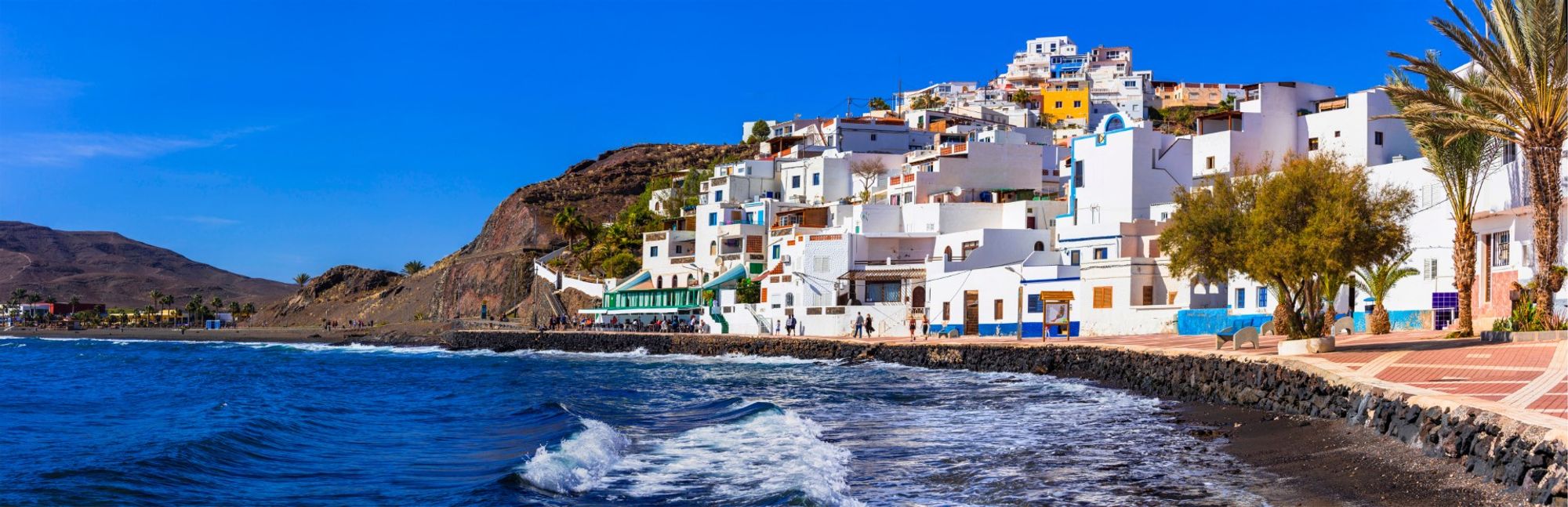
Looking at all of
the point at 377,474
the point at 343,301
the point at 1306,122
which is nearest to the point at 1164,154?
the point at 1306,122

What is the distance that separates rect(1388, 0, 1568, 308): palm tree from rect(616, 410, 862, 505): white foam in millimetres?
14837

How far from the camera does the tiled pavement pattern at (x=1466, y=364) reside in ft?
49.6

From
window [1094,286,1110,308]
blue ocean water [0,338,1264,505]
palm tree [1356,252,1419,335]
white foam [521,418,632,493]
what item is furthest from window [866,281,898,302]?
white foam [521,418,632,493]

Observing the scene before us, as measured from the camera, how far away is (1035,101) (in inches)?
4966

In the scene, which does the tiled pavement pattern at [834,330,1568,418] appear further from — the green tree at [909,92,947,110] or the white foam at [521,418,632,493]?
the green tree at [909,92,947,110]

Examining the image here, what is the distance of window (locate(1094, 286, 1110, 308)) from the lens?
46.7 metres

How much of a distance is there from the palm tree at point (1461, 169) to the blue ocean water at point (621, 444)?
782 centimetres

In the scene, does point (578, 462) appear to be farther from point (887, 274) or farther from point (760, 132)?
point (760, 132)

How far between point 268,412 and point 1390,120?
1606 inches

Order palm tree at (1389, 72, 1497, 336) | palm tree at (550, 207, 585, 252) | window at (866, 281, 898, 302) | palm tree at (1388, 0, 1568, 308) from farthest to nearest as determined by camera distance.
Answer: palm tree at (550, 207, 585, 252) < window at (866, 281, 898, 302) < palm tree at (1389, 72, 1497, 336) < palm tree at (1388, 0, 1568, 308)

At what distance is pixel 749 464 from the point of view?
18750mm

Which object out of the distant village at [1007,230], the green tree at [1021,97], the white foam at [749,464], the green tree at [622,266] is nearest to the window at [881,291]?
the distant village at [1007,230]

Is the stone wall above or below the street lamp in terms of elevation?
below

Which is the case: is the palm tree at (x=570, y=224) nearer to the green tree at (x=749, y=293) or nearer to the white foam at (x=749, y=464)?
the green tree at (x=749, y=293)
